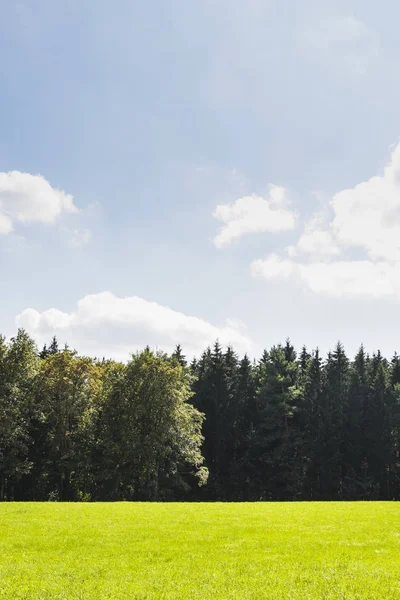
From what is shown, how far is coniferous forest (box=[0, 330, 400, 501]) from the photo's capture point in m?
57.2

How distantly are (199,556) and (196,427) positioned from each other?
44910 mm

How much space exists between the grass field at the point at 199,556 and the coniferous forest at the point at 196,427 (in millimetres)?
28116

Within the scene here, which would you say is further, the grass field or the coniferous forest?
the coniferous forest

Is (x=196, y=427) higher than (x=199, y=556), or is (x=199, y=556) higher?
(x=196, y=427)

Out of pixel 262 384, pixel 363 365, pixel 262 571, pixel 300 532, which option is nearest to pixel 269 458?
pixel 262 384

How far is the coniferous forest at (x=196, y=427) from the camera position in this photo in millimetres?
57219

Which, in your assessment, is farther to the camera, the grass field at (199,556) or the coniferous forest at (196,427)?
the coniferous forest at (196,427)

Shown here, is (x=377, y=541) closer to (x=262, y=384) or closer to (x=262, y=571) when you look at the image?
(x=262, y=571)

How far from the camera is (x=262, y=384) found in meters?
81.4

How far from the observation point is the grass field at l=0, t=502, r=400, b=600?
14.8m

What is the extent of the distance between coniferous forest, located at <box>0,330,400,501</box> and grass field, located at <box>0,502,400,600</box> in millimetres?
28116

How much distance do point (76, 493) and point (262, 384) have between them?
122 feet

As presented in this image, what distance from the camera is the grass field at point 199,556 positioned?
1483 cm

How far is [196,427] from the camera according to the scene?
2488 inches
